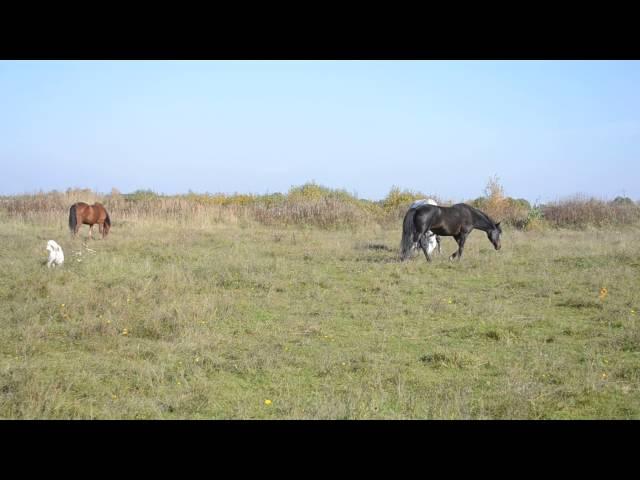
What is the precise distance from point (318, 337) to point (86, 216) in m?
11.3

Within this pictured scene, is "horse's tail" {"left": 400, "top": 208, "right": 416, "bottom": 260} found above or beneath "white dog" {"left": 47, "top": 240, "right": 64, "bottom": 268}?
above

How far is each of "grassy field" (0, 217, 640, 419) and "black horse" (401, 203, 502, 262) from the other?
681 mm

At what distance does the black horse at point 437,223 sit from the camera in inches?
515

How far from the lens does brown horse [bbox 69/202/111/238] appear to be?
15.7m

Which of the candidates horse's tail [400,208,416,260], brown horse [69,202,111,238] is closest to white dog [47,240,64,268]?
brown horse [69,202,111,238]

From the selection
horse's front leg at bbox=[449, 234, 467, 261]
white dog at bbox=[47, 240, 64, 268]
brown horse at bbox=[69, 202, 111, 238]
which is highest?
brown horse at bbox=[69, 202, 111, 238]

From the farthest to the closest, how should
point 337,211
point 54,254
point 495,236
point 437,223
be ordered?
point 337,211 < point 495,236 < point 437,223 < point 54,254

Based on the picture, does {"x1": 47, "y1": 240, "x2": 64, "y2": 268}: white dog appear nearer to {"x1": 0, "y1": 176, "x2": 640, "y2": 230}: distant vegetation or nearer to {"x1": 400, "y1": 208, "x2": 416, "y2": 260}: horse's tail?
{"x1": 400, "y1": 208, "x2": 416, "y2": 260}: horse's tail

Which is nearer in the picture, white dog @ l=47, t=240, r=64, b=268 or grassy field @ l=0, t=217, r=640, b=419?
grassy field @ l=0, t=217, r=640, b=419

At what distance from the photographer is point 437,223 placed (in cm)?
1346

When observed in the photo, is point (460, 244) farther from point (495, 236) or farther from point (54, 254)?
point (54, 254)

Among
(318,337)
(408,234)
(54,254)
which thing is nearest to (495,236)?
(408,234)

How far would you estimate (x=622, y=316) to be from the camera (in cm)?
778
